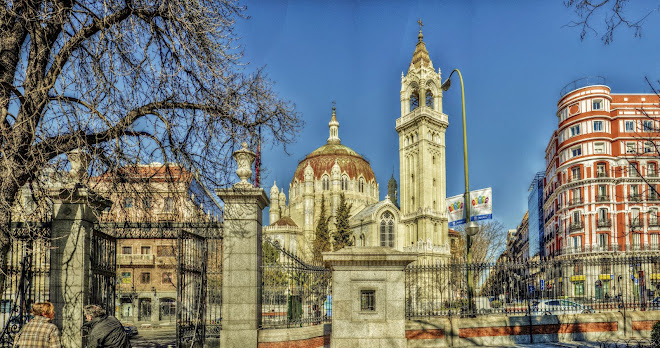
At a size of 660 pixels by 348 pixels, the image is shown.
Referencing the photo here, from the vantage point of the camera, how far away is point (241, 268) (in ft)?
37.2

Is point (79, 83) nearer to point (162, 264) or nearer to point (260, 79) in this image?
point (260, 79)

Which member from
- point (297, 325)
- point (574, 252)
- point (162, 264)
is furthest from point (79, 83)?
point (574, 252)

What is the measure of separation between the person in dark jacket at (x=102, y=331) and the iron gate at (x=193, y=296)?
3.36m

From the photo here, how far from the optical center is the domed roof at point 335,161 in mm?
93562

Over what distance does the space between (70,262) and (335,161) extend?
8247cm

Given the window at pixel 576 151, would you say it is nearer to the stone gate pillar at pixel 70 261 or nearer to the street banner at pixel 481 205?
the street banner at pixel 481 205

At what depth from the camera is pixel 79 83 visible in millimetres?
9391

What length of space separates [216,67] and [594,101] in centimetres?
5049

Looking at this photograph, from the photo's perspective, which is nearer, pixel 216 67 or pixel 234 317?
pixel 216 67

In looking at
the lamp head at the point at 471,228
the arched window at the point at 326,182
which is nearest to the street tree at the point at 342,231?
the arched window at the point at 326,182

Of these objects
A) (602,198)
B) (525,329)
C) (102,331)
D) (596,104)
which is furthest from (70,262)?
(596,104)

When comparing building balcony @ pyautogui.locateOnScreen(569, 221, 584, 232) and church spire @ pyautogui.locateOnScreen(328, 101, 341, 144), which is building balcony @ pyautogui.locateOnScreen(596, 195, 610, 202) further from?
church spire @ pyautogui.locateOnScreen(328, 101, 341, 144)

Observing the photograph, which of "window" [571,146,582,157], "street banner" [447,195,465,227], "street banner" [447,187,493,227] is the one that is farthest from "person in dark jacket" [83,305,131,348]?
"window" [571,146,582,157]

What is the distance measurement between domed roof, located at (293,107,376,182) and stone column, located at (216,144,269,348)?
8087 cm
